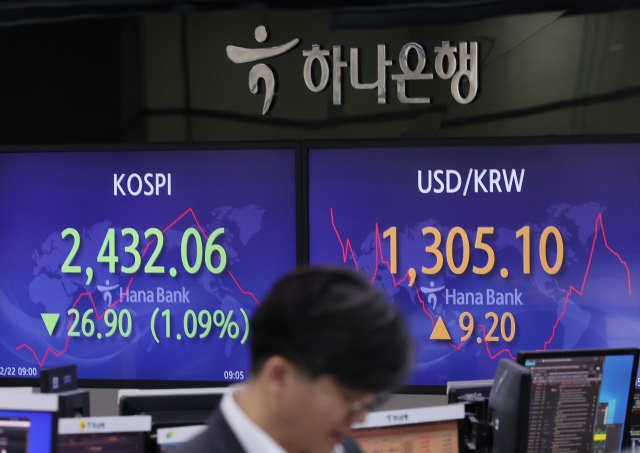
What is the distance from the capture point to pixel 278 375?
102 centimetres

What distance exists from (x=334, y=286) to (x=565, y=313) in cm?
338

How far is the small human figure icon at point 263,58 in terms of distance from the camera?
444 cm

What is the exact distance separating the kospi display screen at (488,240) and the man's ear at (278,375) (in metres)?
3.25

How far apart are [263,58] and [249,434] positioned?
11.8 feet

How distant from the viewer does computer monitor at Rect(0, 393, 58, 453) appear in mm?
2348

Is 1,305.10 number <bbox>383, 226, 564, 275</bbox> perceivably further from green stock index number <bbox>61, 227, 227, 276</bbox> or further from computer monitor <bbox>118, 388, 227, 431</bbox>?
computer monitor <bbox>118, 388, 227, 431</bbox>

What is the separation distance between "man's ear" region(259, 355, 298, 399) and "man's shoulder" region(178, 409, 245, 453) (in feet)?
0.24

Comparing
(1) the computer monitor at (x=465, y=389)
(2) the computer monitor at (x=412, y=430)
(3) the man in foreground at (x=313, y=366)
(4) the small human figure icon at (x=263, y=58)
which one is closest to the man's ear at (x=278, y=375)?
(3) the man in foreground at (x=313, y=366)

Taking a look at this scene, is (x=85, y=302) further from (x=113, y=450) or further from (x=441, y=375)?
(x=113, y=450)

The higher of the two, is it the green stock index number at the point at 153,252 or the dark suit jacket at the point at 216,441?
the green stock index number at the point at 153,252

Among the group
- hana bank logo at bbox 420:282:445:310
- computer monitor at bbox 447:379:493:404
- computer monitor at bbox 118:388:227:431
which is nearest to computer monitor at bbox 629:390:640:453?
→ computer monitor at bbox 447:379:493:404
